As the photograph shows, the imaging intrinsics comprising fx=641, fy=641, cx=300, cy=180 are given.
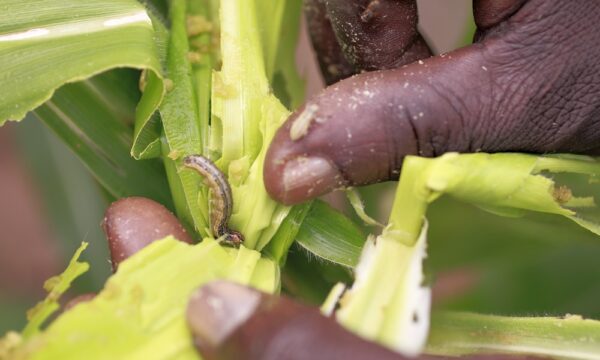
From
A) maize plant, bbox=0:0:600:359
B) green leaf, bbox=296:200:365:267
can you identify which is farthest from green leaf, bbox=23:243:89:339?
green leaf, bbox=296:200:365:267

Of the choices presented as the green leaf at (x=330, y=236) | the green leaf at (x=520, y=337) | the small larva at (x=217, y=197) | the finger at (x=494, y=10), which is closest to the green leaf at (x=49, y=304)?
the small larva at (x=217, y=197)

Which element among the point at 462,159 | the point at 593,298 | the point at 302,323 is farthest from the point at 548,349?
the point at 593,298

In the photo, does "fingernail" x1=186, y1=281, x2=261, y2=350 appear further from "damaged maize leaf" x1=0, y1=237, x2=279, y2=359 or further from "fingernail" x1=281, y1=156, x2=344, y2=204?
"fingernail" x1=281, y1=156, x2=344, y2=204

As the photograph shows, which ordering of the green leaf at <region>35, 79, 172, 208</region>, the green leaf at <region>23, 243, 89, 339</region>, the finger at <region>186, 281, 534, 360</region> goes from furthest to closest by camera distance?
the green leaf at <region>35, 79, 172, 208</region> < the green leaf at <region>23, 243, 89, 339</region> < the finger at <region>186, 281, 534, 360</region>

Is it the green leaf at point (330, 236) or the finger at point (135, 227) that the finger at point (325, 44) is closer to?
the green leaf at point (330, 236)

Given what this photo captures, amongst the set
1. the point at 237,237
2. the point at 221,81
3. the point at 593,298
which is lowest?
the point at 593,298

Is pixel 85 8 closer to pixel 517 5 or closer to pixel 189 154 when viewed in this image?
pixel 189 154
